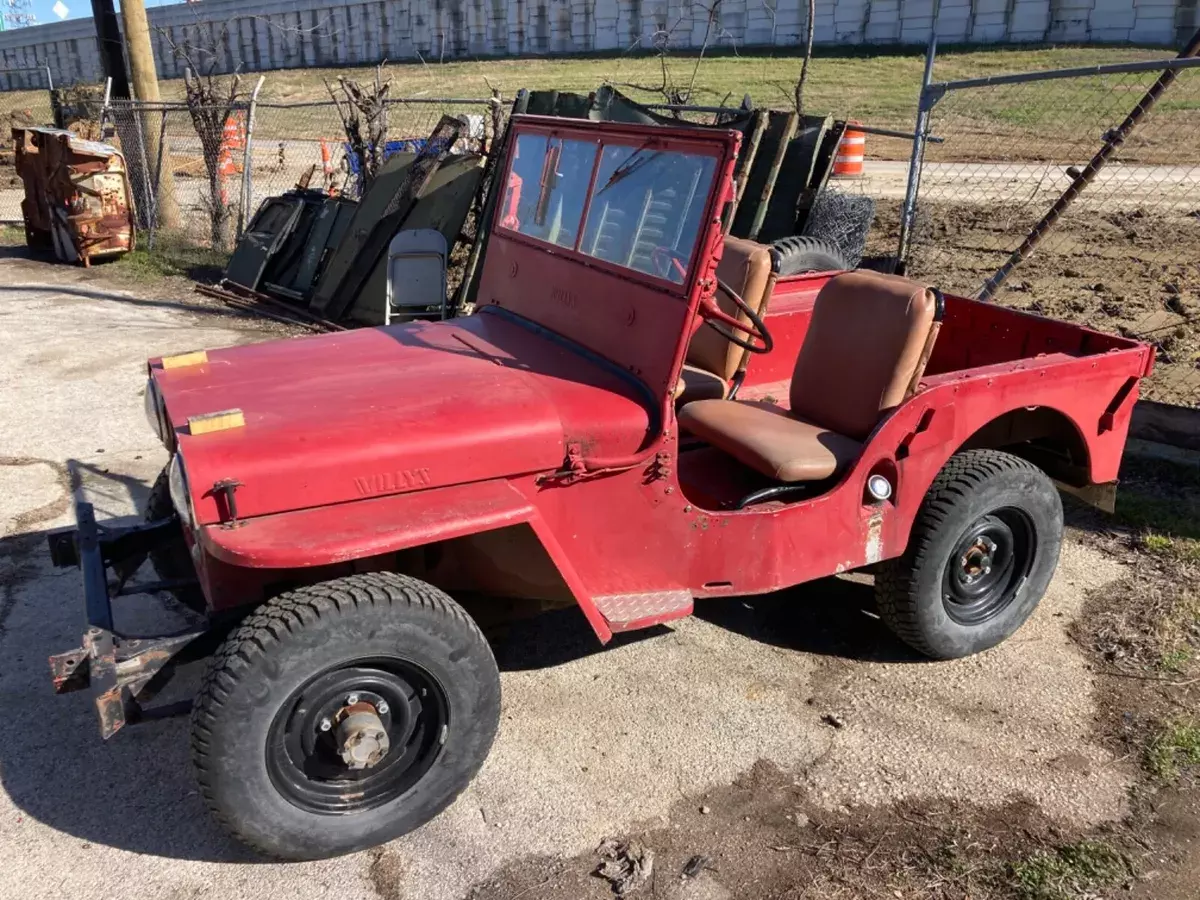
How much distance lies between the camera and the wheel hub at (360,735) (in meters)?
2.66

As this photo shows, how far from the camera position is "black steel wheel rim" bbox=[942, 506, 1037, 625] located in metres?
3.73

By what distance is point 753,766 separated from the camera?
3.21 m

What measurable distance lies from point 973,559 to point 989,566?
95mm

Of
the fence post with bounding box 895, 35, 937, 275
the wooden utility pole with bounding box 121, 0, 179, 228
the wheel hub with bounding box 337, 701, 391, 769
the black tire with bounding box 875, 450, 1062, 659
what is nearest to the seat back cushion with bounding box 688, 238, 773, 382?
the black tire with bounding box 875, 450, 1062, 659

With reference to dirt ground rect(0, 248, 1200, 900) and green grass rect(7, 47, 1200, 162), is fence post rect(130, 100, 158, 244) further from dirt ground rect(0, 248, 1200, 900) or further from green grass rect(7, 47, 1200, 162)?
dirt ground rect(0, 248, 1200, 900)

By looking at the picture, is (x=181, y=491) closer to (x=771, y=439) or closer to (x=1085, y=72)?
(x=771, y=439)

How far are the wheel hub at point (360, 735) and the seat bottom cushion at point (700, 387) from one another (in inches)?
70.8

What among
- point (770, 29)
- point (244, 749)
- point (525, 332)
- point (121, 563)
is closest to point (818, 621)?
point (525, 332)

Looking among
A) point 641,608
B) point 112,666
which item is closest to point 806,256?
point 641,608

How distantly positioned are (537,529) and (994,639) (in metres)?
1.99

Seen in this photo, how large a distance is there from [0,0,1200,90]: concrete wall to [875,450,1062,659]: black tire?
29.9m

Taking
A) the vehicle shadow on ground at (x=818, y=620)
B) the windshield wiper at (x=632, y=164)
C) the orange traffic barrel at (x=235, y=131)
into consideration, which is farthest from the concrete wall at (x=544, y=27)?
the windshield wiper at (x=632, y=164)

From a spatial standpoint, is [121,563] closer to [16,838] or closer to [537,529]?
[16,838]

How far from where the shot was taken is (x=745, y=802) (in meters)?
3.06
